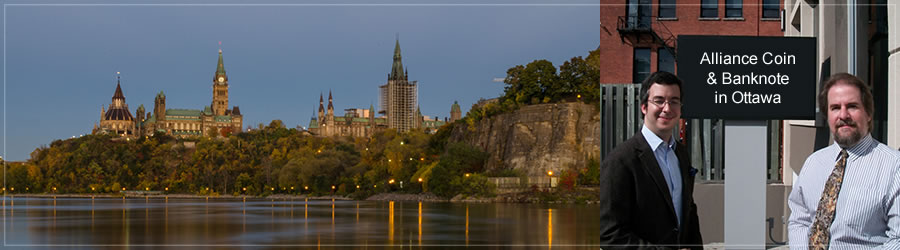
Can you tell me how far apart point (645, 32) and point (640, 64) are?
1487mm

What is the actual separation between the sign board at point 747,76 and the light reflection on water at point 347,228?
176 feet

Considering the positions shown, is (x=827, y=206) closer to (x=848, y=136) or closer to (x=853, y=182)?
(x=853, y=182)

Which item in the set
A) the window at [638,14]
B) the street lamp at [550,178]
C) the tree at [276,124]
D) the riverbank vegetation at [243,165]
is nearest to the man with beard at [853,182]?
the window at [638,14]

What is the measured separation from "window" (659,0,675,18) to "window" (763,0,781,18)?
3.13 metres

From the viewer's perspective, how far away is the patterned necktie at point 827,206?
330 centimetres

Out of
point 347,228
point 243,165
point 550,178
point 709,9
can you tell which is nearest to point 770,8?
point 709,9

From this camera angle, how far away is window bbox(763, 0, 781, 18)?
2866 centimetres

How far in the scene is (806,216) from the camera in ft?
11.4

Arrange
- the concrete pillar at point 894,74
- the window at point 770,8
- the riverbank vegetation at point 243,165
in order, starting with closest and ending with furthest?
the concrete pillar at point 894,74 → the window at point 770,8 → the riverbank vegetation at point 243,165

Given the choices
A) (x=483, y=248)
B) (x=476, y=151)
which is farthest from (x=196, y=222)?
(x=483, y=248)

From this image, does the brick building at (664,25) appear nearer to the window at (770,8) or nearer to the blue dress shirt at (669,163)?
the window at (770,8)

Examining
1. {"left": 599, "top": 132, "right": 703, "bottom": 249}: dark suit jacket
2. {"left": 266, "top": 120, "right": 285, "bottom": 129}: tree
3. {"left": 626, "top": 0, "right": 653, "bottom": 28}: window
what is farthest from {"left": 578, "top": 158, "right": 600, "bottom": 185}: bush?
{"left": 266, "top": 120, "right": 285, "bottom": 129}: tree

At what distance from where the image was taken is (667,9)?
29.0m

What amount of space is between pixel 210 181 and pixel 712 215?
534 ft
